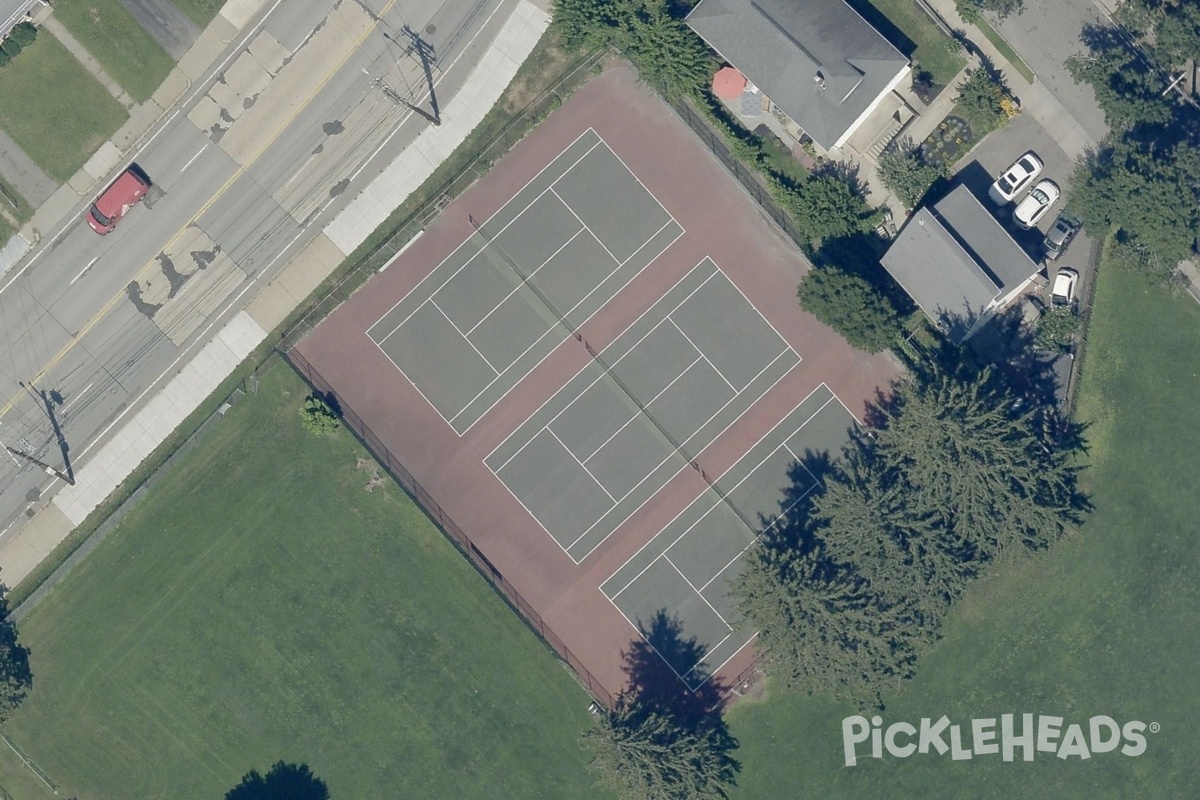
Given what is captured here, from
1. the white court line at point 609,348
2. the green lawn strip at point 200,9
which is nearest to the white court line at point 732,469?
the white court line at point 609,348

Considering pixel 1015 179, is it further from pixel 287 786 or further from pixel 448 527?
pixel 287 786

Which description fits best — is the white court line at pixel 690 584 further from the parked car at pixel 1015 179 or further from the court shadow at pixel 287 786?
the parked car at pixel 1015 179

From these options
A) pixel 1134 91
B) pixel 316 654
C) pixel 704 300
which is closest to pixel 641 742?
pixel 316 654

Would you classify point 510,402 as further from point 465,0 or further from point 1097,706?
point 1097,706

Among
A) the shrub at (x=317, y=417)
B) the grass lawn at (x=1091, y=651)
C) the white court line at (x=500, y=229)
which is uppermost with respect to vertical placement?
the white court line at (x=500, y=229)

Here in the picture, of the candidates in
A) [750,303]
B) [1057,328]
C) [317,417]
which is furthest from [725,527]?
[317,417]

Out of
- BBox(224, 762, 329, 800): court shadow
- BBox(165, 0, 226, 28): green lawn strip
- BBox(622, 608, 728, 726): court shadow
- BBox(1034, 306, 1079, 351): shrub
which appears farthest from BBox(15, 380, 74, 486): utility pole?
BBox(1034, 306, 1079, 351): shrub

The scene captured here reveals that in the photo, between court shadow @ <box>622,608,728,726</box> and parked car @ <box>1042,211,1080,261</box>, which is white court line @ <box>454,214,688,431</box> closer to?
court shadow @ <box>622,608,728,726</box>
